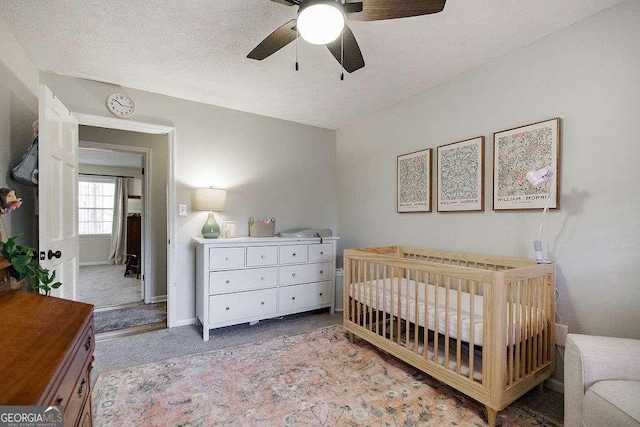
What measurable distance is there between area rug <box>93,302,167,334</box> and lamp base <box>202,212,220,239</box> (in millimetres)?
1052

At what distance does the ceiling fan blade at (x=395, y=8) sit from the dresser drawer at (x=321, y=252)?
86.1 inches

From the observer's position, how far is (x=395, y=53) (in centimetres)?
208

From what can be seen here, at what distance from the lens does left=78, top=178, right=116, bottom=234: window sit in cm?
634

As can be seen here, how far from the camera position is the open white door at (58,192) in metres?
1.71

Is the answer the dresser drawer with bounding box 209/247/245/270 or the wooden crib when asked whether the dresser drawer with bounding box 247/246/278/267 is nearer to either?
the dresser drawer with bounding box 209/247/245/270

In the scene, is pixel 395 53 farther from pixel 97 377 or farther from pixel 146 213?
pixel 146 213

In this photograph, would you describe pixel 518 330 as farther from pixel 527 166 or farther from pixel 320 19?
pixel 320 19

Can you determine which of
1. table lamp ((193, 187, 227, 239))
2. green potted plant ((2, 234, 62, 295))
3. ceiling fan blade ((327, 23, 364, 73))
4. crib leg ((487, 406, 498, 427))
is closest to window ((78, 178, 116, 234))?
table lamp ((193, 187, 227, 239))

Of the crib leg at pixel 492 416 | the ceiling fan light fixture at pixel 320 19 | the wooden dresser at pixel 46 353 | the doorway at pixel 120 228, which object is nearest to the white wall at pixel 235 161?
the doorway at pixel 120 228

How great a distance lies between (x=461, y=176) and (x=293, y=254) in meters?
1.71

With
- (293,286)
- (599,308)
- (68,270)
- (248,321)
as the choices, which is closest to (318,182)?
(293,286)

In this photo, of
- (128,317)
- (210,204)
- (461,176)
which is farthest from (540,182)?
(128,317)

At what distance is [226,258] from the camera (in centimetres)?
264

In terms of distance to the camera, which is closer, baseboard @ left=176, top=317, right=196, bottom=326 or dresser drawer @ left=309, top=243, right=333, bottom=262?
baseboard @ left=176, top=317, right=196, bottom=326
